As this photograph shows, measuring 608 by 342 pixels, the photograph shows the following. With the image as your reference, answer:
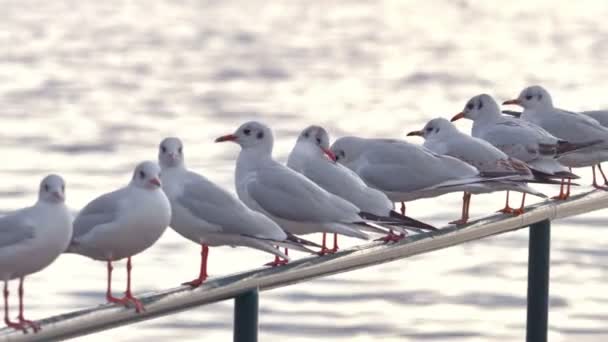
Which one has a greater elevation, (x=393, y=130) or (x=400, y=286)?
(x=393, y=130)

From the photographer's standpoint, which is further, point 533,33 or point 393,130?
point 533,33

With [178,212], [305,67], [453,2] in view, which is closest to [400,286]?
[178,212]

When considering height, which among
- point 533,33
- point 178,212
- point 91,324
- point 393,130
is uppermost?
point 533,33

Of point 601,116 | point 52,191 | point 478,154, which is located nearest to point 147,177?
point 52,191

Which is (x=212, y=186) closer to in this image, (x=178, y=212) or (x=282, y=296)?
(x=178, y=212)

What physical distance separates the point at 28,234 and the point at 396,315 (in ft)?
28.3

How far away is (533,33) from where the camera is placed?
141ft

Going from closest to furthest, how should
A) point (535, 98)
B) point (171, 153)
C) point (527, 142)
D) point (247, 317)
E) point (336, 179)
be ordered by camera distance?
point (247, 317) → point (171, 153) → point (336, 179) → point (527, 142) → point (535, 98)

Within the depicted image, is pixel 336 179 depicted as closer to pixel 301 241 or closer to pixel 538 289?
pixel 538 289

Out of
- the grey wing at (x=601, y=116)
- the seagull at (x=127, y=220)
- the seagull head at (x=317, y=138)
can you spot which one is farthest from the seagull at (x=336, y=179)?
the grey wing at (x=601, y=116)

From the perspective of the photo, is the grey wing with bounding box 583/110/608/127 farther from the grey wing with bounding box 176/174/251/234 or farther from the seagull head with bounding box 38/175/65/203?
the seagull head with bounding box 38/175/65/203

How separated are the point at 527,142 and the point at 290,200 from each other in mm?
2210

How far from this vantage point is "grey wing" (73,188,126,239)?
7.32m

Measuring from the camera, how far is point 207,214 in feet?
25.5
